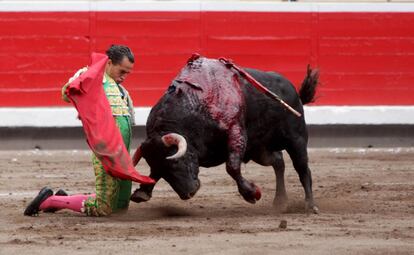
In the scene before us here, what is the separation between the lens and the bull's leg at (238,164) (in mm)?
6160

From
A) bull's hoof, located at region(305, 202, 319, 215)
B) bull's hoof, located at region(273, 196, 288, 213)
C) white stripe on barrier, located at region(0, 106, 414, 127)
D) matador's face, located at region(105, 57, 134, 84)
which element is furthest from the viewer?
white stripe on barrier, located at region(0, 106, 414, 127)

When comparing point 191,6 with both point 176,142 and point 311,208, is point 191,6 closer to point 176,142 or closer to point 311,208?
point 311,208

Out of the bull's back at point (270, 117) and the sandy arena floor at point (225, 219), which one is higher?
the bull's back at point (270, 117)

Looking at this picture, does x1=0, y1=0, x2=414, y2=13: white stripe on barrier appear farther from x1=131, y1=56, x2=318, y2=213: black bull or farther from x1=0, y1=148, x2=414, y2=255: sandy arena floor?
x1=131, y1=56, x2=318, y2=213: black bull

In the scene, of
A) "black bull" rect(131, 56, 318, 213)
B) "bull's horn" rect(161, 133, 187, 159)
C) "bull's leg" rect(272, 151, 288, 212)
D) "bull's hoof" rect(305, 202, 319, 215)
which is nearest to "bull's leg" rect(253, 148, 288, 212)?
"bull's leg" rect(272, 151, 288, 212)

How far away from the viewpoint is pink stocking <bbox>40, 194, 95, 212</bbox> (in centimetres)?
625

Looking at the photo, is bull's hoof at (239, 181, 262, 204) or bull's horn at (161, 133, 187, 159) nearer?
bull's horn at (161, 133, 187, 159)

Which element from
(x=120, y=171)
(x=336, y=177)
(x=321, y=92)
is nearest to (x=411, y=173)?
(x=336, y=177)

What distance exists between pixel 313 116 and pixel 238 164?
190 inches

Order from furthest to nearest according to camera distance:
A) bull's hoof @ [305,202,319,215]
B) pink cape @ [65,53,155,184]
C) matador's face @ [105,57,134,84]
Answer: bull's hoof @ [305,202,319,215] → matador's face @ [105,57,134,84] → pink cape @ [65,53,155,184]

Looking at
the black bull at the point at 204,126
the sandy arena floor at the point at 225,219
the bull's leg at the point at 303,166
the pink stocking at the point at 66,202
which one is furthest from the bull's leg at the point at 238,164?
the pink stocking at the point at 66,202

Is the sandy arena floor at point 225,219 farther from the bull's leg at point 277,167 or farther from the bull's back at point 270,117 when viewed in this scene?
the bull's back at point 270,117

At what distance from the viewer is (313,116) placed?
35.9 ft

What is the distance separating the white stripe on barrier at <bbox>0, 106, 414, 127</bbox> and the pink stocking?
4298 millimetres
